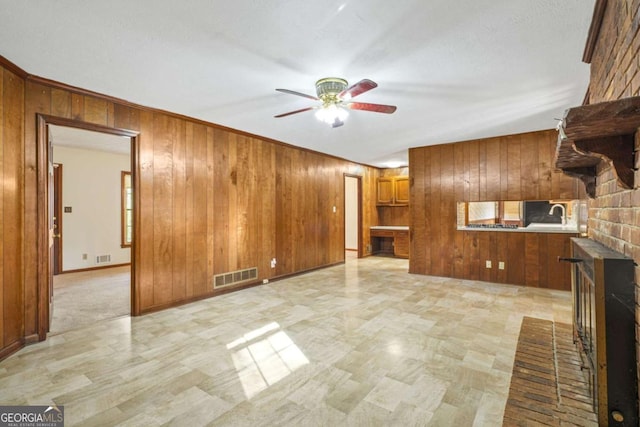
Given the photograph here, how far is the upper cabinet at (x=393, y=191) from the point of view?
8.13 meters

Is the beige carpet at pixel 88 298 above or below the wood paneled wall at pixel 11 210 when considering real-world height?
below

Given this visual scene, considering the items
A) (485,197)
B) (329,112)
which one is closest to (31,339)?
(329,112)

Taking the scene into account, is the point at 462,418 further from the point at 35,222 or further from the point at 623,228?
the point at 35,222

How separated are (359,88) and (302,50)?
1.69ft

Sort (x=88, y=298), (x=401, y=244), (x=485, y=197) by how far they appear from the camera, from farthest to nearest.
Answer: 1. (x=401, y=244)
2. (x=485, y=197)
3. (x=88, y=298)

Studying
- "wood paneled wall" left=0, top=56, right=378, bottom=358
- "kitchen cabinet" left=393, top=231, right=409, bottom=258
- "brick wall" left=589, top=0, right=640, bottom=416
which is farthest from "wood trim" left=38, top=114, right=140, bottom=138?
"kitchen cabinet" left=393, top=231, right=409, bottom=258

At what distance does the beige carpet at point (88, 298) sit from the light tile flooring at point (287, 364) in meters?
0.34

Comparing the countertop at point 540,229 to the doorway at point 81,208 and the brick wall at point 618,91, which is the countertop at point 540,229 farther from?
the doorway at point 81,208

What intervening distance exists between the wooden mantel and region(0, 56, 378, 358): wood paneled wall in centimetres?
386

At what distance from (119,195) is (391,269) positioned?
19.7 ft

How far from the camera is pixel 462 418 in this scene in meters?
1.80

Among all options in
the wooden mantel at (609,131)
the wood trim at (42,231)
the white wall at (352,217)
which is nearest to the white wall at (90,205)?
the wood trim at (42,231)

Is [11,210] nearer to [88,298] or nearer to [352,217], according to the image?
[88,298]

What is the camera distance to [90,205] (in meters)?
6.31
